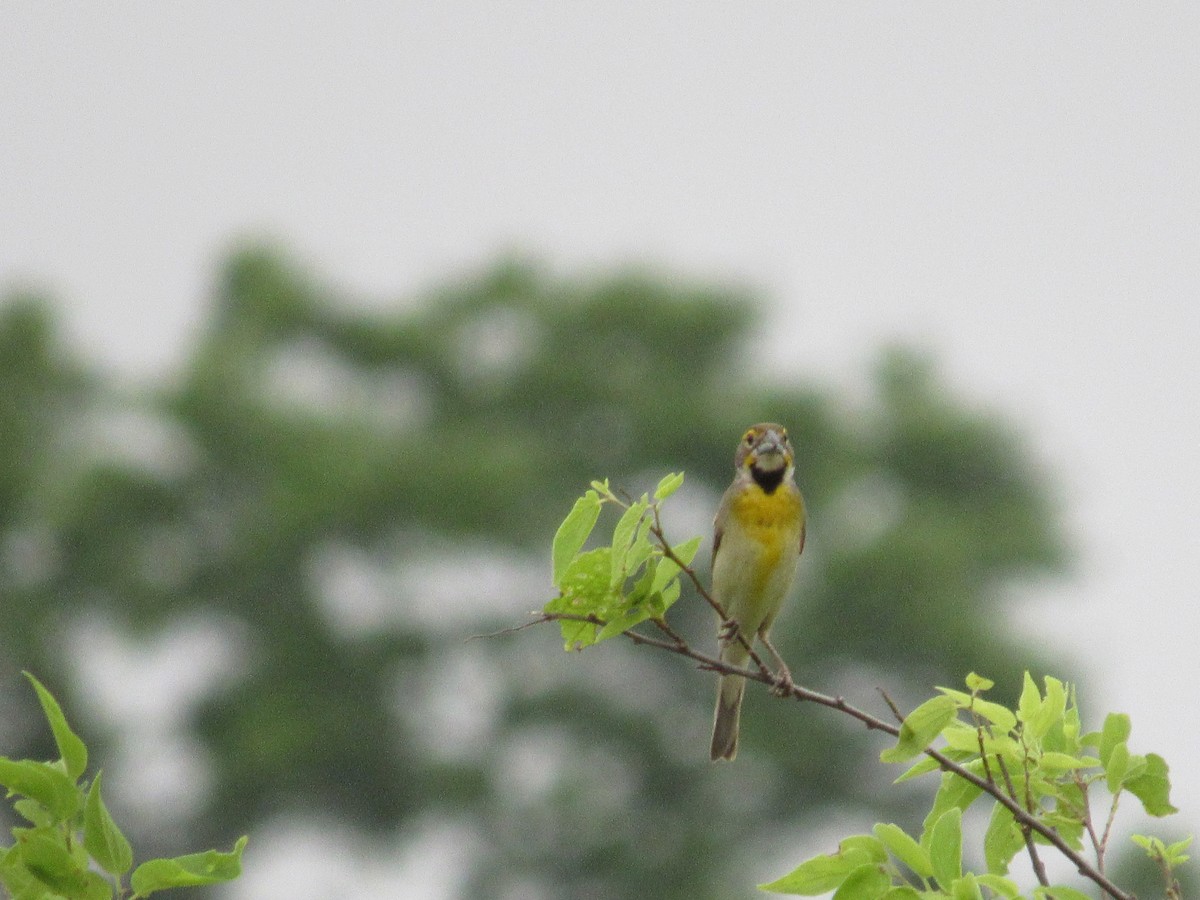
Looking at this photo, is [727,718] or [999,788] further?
[727,718]

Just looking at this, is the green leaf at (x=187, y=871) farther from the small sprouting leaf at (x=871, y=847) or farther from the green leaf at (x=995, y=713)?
the green leaf at (x=995, y=713)

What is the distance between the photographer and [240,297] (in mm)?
30719

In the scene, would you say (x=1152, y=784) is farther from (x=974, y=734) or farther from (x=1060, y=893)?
(x=1060, y=893)

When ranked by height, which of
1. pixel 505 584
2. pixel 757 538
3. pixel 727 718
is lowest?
pixel 727 718

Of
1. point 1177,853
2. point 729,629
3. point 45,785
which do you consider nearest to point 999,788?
point 1177,853

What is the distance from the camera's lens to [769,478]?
6.11 metres

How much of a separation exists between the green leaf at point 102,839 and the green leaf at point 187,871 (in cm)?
3

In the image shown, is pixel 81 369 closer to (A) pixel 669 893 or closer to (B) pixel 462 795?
(B) pixel 462 795

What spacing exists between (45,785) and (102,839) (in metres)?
0.09

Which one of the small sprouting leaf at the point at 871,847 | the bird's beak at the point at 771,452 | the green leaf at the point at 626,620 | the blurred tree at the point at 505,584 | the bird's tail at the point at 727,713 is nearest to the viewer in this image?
the small sprouting leaf at the point at 871,847

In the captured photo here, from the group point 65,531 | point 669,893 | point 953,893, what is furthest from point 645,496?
point 65,531

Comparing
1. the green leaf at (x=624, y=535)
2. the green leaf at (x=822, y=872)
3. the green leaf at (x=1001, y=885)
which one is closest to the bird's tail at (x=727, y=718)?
the green leaf at (x=624, y=535)

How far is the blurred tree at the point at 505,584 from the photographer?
1088 inches

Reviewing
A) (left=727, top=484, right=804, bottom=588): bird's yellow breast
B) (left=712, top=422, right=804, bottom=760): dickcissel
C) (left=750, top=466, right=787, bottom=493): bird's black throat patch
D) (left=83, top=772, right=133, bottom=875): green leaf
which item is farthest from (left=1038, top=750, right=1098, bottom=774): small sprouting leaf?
(left=750, top=466, right=787, bottom=493): bird's black throat patch
